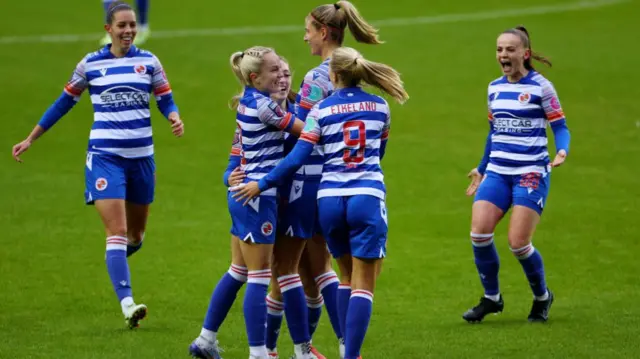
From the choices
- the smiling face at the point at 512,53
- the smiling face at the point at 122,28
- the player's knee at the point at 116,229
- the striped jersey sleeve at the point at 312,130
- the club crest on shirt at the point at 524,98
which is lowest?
the player's knee at the point at 116,229

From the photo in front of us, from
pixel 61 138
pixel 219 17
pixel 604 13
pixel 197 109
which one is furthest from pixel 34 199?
pixel 604 13

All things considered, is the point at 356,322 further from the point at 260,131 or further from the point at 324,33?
the point at 324,33

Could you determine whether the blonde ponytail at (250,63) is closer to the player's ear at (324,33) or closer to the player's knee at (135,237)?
the player's ear at (324,33)

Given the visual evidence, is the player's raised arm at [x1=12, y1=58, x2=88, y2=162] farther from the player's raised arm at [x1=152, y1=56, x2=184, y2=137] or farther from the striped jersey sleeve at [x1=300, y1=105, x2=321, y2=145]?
the striped jersey sleeve at [x1=300, y1=105, x2=321, y2=145]

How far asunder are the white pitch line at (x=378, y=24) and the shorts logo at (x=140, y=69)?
12210 millimetres

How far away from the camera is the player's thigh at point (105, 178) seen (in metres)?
9.45

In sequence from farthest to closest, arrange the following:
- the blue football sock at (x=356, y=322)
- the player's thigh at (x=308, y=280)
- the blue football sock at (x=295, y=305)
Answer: the player's thigh at (x=308, y=280), the blue football sock at (x=295, y=305), the blue football sock at (x=356, y=322)

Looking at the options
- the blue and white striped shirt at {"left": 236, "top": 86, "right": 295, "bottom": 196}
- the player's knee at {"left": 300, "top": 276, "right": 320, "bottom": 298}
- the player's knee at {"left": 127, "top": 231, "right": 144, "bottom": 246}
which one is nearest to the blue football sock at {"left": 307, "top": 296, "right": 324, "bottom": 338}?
the player's knee at {"left": 300, "top": 276, "right": 320, "bottom": 298}

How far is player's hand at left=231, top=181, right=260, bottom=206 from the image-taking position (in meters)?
7.80

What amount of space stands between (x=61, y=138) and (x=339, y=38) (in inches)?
380

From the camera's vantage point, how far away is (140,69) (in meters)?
9.60

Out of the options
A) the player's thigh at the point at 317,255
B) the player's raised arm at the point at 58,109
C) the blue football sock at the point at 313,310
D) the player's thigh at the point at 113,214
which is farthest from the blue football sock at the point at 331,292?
the player's raised arm at the point at 58,109

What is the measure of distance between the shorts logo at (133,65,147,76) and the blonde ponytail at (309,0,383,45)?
1.71 m

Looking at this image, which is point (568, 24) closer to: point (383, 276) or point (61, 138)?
point (61, 138)
